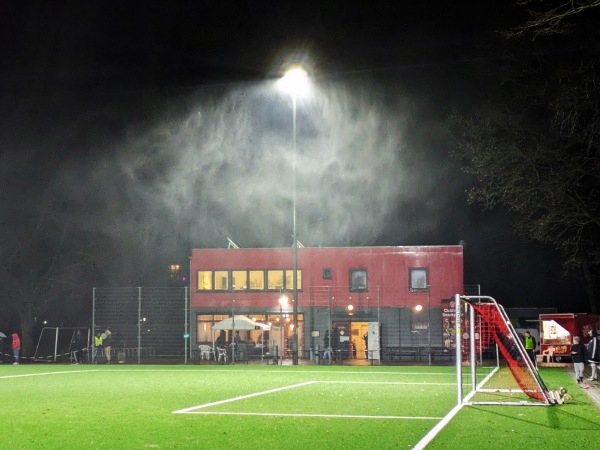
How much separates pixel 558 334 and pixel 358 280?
11.8 metres

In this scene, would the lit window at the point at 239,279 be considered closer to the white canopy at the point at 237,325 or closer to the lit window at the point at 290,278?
the lit window at the point at 290,278

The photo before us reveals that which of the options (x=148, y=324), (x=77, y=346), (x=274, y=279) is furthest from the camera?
(x=274, y=279)

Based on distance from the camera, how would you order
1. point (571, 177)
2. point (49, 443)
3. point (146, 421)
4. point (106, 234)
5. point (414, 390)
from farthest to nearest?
point (106, 234) → point (571, 177) → point (414, 390) → point (146, 421) → point (49, 443)

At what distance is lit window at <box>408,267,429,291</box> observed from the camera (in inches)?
1855

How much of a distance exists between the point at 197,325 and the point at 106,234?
1288 centimetres

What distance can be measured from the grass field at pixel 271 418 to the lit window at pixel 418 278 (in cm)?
2401

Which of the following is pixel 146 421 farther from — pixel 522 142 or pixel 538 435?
pixel 522 142

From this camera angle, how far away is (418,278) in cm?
4722

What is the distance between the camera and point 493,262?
83.0 metres

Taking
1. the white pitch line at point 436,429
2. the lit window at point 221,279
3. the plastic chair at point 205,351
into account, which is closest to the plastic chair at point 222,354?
the plastic chair at point 205,351

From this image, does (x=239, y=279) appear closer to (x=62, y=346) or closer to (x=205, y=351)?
(x=205, y=351)

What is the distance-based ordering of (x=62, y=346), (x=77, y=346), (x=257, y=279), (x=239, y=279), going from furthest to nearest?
(x=62, y=346) < (x=239, y=279) < (x=257, y=279) < (x=77, y=346)

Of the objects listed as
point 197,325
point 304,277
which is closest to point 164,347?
point 197,325

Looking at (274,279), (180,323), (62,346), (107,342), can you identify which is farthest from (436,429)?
(62,346)
